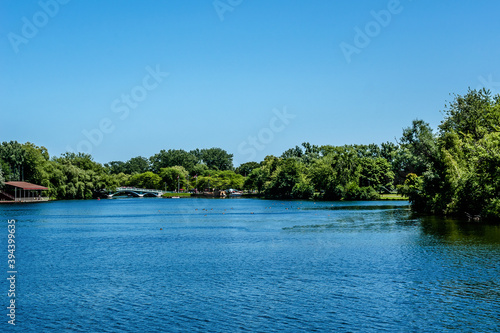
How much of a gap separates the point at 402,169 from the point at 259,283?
459 feet

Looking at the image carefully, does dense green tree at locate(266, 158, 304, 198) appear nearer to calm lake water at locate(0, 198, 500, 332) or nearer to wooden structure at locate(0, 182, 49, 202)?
wooden structure at locate(0, 182, 49, 202)

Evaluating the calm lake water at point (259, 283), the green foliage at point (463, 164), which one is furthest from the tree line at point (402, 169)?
the calm lake water at point (259, 283)

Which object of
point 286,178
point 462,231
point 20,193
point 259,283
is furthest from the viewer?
point 286,178

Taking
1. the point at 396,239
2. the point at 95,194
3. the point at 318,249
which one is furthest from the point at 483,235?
the point at 95,194

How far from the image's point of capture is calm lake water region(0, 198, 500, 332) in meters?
Result: 21.7

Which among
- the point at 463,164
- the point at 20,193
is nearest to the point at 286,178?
the point at 20,193

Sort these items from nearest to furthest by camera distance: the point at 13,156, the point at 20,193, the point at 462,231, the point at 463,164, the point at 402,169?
the point at 462,231 → the point at 463,164 → the point at 13,156 → the point at 20,193 → the point at 402,169

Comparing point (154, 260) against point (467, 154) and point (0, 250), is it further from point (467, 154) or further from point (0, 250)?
point (467, 154)

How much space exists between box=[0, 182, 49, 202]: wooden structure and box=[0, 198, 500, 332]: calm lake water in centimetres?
8725

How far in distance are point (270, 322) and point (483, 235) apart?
35.2 meters

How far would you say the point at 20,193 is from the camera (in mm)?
136000

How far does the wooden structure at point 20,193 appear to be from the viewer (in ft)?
425

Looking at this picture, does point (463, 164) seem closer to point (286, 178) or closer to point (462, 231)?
point (462, 231)

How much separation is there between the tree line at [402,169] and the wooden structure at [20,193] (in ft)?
12.8
